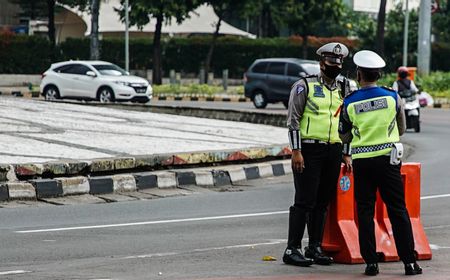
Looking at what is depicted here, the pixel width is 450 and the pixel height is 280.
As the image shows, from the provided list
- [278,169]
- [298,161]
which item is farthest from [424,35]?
[298,161]

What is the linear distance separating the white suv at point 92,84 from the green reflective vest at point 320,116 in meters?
29.7

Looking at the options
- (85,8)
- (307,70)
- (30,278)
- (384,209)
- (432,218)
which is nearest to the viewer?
(30,278)

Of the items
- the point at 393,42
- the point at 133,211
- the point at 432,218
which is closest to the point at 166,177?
the point at 133,211

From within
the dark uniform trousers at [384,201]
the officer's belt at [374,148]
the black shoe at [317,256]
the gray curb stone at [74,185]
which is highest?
the officer's belt at [374,148]

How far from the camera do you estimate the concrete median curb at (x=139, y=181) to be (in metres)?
15.0

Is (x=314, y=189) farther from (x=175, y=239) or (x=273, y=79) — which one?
(x=273, y=79)

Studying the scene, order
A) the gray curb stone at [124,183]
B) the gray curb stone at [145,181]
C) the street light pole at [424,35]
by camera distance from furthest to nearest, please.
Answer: the street light pole at [424,35] → the gray curb stone at [145,181] → the gray curb stone at [124,183]

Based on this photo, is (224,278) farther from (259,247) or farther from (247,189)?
(247,189)

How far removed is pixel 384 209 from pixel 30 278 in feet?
10.4

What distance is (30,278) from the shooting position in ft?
30.1

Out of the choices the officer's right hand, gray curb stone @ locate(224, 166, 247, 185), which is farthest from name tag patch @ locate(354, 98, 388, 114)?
gray curb stone @ locate(224, 166, 247, 185)

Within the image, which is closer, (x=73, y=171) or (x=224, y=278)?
(x=224, y=278)

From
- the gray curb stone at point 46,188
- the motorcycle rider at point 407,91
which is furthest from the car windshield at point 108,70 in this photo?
the gray curb stone at point 46,188

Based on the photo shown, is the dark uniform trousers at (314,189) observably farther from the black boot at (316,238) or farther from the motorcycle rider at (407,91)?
the motorcycle rider at (407,91)
